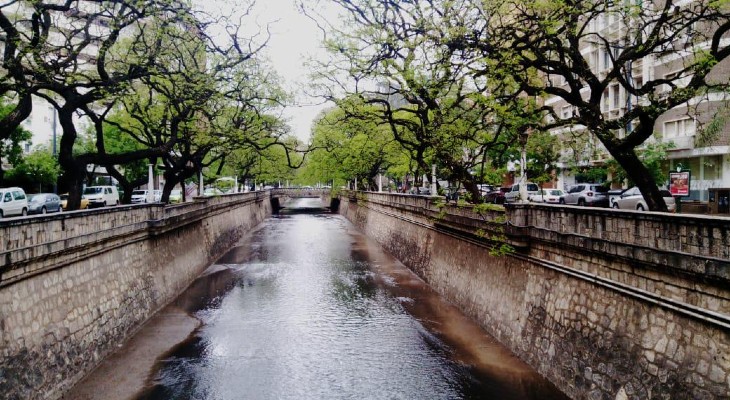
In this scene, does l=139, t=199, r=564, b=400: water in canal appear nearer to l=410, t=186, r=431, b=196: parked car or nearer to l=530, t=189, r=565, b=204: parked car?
l=410, t=186, r=431, b=196: parked car

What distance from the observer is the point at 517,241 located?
1245cm

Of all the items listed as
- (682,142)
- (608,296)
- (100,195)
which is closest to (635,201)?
(682,142)

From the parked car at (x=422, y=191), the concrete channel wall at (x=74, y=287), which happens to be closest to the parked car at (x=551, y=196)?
the parked car at (x=422, y=191)

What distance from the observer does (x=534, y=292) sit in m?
12.0

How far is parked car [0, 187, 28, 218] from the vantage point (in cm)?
2467

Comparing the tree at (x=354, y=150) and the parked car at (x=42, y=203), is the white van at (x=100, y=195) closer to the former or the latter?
the parked car at (x=42, y=203)

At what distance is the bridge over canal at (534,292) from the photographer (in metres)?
7.05

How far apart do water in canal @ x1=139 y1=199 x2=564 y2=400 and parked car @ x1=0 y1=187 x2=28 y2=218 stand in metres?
9.94

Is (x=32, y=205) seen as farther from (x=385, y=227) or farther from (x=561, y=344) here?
(x=561, y=344)

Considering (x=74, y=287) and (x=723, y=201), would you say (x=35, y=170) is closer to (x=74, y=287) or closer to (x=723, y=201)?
(x=74, y=287)

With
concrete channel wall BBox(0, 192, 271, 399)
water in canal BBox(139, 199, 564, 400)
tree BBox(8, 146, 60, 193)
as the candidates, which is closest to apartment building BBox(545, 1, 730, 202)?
water in canal BBox(139, 199, 564, 400)

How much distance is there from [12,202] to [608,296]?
2631 centimetres

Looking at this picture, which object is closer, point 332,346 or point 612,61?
point 612,61

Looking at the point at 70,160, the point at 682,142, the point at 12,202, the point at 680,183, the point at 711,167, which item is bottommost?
the point at 12,202
